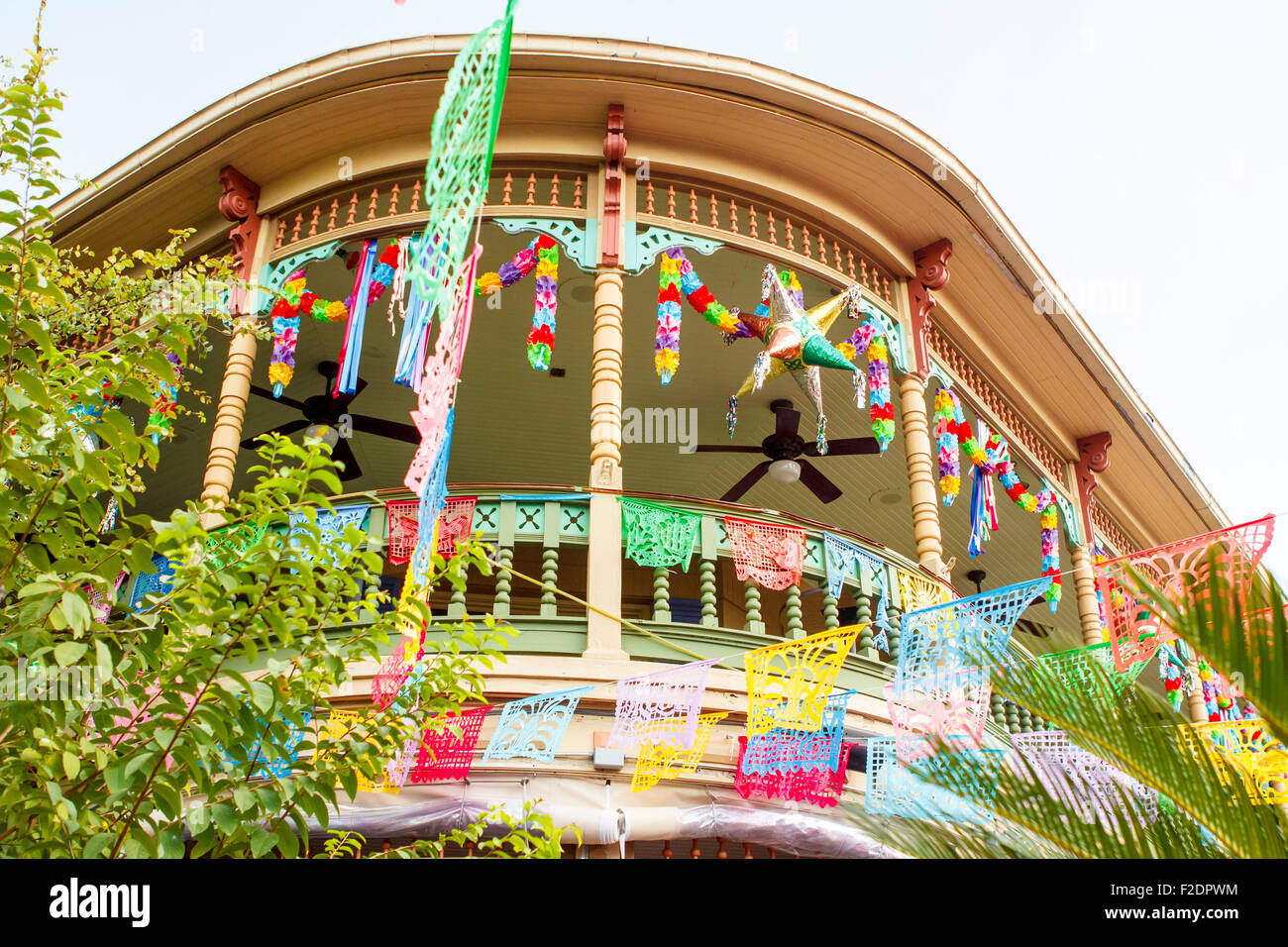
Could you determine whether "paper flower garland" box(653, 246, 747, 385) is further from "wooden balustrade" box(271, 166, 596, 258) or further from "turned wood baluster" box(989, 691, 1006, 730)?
"turned wood baluster" box(989, 691, 1006, 730)

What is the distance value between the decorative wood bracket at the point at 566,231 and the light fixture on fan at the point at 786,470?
4.19 metres

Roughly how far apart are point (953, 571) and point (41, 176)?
1491 cm

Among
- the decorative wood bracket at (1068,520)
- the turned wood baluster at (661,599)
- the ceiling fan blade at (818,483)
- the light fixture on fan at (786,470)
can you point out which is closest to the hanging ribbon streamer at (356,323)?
the turned wood baluster at (661,599)

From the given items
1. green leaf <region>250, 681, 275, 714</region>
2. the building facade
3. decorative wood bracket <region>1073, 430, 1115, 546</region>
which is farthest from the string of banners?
decorative wood bracket <region>1073, 430, 1115, 546</region>

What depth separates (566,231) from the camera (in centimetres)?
921

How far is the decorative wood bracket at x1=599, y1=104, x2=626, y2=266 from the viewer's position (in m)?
9.02

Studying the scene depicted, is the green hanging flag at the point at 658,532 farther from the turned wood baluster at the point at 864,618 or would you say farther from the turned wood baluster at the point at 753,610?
the turned wood baluster at the point at 864,618

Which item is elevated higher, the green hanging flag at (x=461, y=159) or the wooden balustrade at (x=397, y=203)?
the wooden balustrade at (x=397, y=203)

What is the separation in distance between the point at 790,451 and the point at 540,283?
15.1 feet

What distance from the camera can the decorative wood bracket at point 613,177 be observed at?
355 inches

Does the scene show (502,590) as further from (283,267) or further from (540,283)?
(283,267)

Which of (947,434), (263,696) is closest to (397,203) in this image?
(947,434)

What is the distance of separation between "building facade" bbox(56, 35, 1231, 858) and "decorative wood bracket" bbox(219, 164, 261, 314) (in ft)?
0.09
